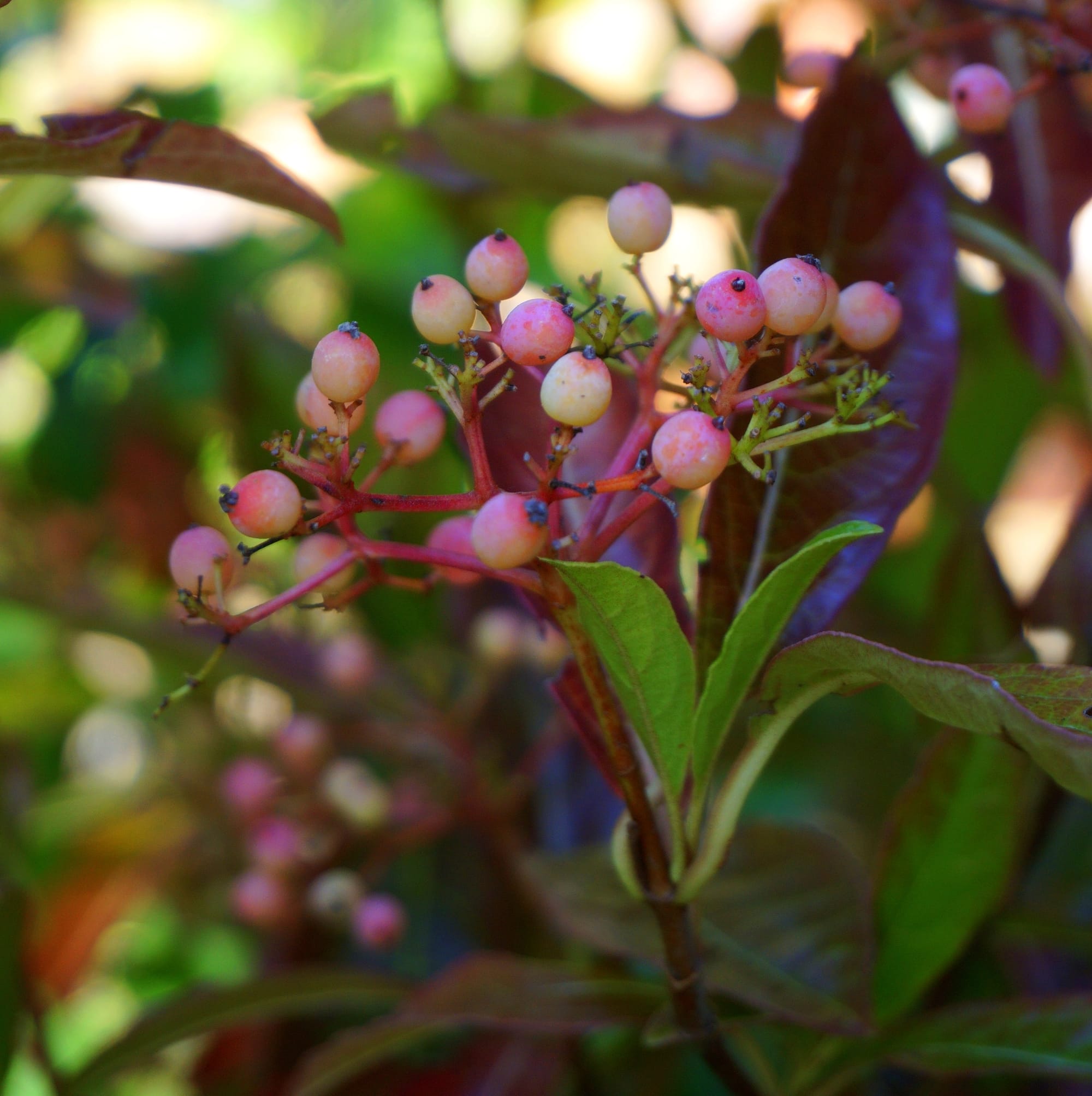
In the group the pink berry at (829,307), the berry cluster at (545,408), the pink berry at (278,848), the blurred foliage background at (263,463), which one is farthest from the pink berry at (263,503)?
the pink berry at (278,848)

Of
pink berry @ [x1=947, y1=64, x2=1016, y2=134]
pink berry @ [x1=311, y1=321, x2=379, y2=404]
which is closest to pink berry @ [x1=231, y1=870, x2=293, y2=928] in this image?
pink berry @ [x1=311, y1=321, x2=379, y2=404]

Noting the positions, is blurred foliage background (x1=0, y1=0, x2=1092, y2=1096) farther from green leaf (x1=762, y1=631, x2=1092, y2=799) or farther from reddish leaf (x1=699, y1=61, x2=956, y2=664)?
green leaf (x1=762, y1=631, x2=1092, y2=799)

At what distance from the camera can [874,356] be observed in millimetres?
530

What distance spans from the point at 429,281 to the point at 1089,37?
0.41 m

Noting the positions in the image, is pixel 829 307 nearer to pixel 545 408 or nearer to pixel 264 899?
pixel 545 408

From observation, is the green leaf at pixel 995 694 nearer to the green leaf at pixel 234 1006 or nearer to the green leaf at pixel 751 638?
the green leaf at pixel 751 638

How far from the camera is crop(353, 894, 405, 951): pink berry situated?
0.77m

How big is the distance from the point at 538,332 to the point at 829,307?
0.13m

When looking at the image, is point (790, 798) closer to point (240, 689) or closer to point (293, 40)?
point (240, 689)

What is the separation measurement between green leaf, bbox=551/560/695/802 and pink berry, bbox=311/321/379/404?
0.11 m

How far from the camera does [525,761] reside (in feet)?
2.97

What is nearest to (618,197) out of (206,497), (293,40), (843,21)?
(843,21)

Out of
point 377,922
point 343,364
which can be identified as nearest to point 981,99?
point 343,364

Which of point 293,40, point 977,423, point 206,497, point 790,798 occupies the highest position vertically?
point 293,40
